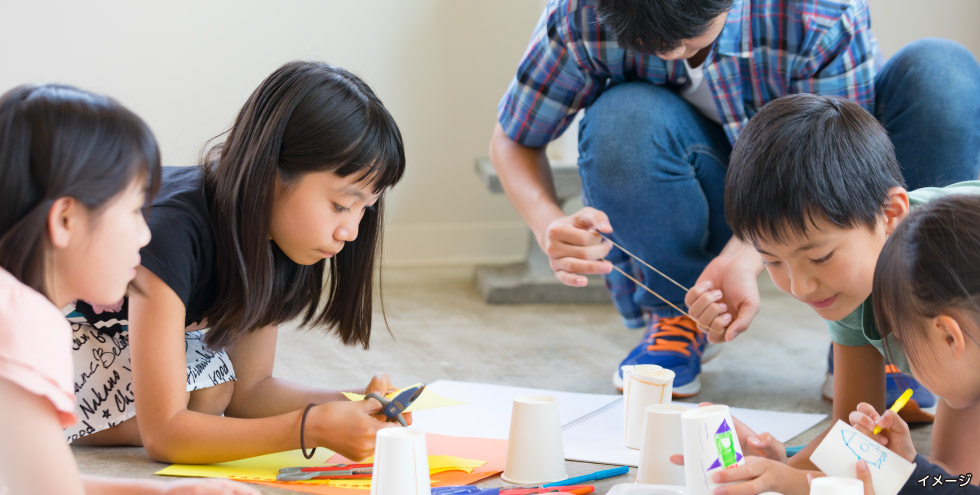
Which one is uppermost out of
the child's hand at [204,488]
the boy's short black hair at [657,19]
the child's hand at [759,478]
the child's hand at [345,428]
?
the boy's short black hair at [657,19]

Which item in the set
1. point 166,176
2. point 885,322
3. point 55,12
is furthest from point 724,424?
point 55,12

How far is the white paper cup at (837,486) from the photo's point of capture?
2.79 feet

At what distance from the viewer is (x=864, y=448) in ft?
3.05

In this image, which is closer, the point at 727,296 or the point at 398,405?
the point at 398,405

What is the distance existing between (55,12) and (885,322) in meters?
2.42

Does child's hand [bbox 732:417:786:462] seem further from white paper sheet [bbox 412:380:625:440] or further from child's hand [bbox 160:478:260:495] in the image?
child's hand [bbox 160:478:260:495]

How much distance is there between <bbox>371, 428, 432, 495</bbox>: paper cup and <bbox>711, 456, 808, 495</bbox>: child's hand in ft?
1.00

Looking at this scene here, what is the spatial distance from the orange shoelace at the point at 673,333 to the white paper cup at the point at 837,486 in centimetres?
82

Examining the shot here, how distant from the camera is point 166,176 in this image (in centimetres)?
133

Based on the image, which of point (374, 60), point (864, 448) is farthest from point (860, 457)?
point (374, 60)

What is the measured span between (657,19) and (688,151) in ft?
1.60

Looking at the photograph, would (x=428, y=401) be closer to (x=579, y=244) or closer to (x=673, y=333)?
(x=579, y=244)

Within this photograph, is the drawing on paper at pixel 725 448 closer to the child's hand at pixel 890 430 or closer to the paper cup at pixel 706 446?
the paper cup at pixel 706 446

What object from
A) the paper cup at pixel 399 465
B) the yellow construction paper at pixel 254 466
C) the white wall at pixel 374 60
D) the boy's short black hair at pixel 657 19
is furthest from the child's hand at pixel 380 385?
the white wall at pixel 374 60
